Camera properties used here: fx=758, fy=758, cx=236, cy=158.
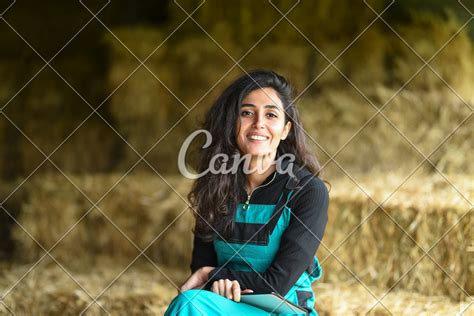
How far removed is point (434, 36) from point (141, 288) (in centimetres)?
147

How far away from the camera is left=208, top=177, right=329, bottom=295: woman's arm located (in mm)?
1560

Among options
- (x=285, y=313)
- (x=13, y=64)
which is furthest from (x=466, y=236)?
(x=13, y=64)

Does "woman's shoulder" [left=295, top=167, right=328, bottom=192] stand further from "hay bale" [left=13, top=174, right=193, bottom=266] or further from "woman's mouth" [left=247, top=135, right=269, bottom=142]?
"hay bale" [left=13, top=174, right=193, bottom=266]

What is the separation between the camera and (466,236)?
224 centimetres

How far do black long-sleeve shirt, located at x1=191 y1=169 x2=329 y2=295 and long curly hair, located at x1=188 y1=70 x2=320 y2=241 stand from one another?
0.22 ft

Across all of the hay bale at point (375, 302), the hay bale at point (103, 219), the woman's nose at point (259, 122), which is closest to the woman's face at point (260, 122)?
the woman's nose at point (259, 122)

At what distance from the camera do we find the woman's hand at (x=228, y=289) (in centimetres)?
154

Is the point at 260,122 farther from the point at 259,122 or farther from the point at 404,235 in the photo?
the point at 404,235

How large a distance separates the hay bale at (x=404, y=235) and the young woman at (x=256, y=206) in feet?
2.35

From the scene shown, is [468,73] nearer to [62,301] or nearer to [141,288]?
[141,288]

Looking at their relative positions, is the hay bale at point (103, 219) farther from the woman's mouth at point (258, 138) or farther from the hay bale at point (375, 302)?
the woman's mouth at point (258, 138)

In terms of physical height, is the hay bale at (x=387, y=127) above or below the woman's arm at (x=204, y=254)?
above

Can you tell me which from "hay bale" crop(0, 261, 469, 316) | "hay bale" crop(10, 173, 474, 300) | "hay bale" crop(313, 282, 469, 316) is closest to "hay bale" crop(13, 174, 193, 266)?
"hay bale" crop(10, 173, 474, 300)

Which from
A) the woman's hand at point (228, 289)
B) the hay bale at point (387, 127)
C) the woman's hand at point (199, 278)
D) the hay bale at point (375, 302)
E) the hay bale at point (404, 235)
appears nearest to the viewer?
the woman's hand at point (228, 289)
